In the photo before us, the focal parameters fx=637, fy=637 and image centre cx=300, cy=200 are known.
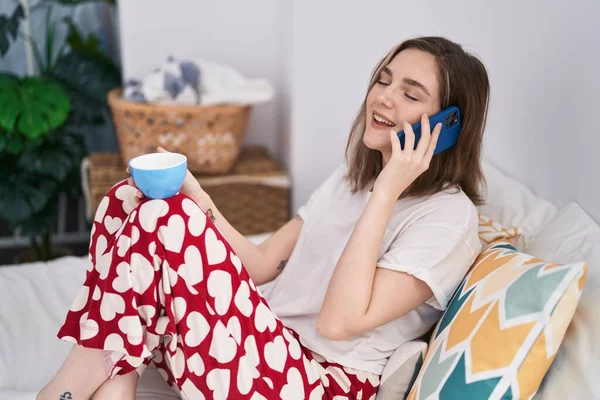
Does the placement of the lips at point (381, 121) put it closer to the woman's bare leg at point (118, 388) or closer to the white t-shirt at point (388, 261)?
the white t-shirt at point (388, 261)

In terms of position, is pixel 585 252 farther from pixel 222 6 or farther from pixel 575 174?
pixel 222 6

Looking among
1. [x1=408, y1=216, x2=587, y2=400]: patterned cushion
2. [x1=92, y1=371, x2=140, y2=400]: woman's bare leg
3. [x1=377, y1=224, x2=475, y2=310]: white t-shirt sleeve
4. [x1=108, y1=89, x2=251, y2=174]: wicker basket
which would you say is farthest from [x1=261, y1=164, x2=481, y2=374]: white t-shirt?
[x1=108, y1=89, x2=251, y2=174]: wicker basket

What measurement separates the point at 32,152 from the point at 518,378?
2115 millimetres

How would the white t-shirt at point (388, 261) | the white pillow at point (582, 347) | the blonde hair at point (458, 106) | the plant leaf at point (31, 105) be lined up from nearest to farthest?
the white pillow at point (582, 347)
the white t-shirt at point (388, 261)
the blonde hair at point (458, 106)
the plant leaf at point (31, 105)

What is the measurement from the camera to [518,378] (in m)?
0.94

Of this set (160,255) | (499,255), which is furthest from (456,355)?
(160,255)

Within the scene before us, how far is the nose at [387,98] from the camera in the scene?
1.28 metres

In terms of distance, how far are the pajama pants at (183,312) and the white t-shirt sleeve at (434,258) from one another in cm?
26

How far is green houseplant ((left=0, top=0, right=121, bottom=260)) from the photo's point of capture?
2314 mm

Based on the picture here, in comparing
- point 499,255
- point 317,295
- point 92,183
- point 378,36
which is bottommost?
point 92,183

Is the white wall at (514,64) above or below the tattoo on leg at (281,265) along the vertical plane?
above

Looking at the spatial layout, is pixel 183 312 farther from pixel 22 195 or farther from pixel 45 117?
pixel 22 195

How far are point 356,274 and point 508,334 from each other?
281 mm

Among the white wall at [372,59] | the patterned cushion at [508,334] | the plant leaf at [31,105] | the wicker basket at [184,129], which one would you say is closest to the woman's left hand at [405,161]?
the patterned cushion at [508,334]
